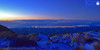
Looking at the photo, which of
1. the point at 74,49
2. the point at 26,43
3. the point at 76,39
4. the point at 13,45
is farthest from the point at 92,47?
the point at 13,45

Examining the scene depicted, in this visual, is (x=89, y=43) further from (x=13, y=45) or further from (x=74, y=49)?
(x=13, y=45)

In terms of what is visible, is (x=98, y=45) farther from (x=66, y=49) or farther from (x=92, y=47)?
(x=66, y=49)

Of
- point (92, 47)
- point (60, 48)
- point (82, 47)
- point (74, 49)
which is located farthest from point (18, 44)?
point (92, 47)

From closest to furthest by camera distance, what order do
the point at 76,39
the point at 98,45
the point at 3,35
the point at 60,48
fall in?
the point at 98,45
the point at 60,48
the point at 76,39
the point at 3,35

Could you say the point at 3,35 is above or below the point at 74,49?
above

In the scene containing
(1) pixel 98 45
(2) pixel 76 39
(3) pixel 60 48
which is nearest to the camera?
(1) pixel 98 45

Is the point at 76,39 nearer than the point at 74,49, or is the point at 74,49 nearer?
the point at 74,49

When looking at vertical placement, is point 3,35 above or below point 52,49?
above

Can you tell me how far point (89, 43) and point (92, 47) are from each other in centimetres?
82

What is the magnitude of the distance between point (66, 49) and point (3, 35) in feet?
19.4

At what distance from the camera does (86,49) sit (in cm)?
835

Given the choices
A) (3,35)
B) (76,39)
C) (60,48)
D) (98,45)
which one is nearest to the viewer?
(98,45)

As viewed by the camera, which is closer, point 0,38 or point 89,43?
point 89,43

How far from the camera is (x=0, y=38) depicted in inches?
420
